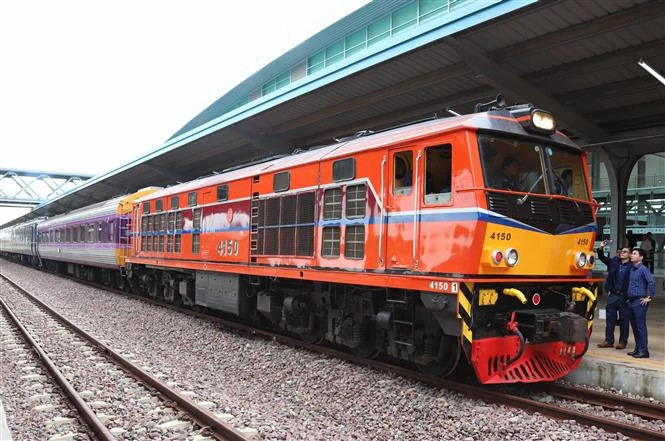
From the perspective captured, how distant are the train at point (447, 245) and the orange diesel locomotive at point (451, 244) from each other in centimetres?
2

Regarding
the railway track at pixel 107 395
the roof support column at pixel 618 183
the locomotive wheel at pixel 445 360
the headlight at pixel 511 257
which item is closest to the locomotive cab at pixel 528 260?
the headlight at pixel 511 257

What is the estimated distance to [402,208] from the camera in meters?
6.66

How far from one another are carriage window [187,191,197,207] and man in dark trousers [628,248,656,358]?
9.16 metres

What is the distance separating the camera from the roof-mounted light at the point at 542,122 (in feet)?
21.1

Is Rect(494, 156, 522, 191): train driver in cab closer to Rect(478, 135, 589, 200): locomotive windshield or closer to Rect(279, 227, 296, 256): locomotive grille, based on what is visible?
Rect(478, 135, 589, 200): locomotive windshield

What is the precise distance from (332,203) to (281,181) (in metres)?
1.63

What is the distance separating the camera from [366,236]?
7.20m

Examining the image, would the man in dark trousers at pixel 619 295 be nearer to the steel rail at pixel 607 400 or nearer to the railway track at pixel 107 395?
the steel rail at pixel 607 400

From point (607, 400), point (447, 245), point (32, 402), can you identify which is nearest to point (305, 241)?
point (447, 245)

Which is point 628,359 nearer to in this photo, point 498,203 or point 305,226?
point 498,203

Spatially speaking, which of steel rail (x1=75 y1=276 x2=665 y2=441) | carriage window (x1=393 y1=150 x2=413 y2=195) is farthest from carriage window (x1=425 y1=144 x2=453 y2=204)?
steel rail (x1=75 y1=276 x2=665 y2=441)

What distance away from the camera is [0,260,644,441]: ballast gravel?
204 inches

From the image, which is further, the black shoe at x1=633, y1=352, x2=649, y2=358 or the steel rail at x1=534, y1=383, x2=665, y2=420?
the black shoe at x1=633, y1=352, x2=649, y2=358

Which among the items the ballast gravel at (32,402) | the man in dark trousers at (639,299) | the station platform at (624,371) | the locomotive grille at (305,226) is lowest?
Result: the ballast gravel at (32,402)
